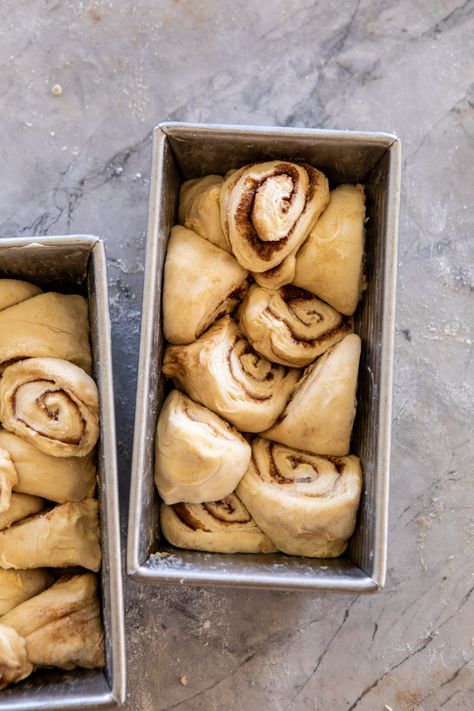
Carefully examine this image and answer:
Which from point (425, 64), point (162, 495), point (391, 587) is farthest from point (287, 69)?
point (391, 587)

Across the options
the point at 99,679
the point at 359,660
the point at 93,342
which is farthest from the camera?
the point at 359,660

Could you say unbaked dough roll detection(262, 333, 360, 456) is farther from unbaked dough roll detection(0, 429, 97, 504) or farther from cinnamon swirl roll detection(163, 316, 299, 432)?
unbaked dough roll detection(0, 429, 97, 504)

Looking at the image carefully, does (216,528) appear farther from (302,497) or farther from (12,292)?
(12,292)

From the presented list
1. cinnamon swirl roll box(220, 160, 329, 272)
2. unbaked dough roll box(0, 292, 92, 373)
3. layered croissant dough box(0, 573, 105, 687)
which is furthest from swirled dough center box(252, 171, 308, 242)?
layered croissant dough box(0, 573, 105, 687)

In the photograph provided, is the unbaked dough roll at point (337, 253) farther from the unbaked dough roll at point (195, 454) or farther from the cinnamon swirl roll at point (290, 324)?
the unbaked dough roll at point (195, 454)

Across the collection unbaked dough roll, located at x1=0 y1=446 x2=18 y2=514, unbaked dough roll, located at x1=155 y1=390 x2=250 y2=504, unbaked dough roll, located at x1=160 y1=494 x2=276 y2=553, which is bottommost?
unbaked dough roll, located at x1=160 y1=494 x2=276 y2=553

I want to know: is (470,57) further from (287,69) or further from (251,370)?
(251,370)
